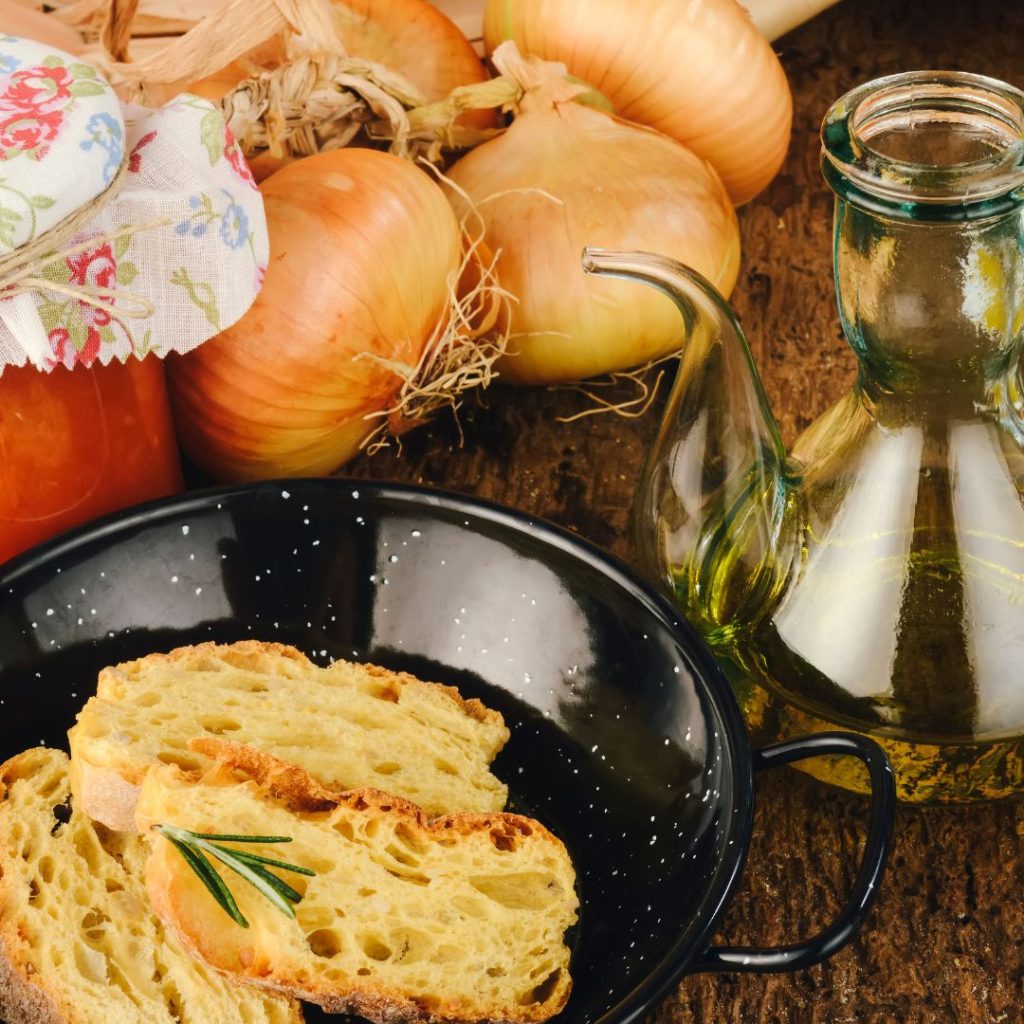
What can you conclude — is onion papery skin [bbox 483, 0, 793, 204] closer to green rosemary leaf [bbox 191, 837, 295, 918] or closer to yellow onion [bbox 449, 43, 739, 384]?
yellow onion [bbox 449, 43, 739, 384]

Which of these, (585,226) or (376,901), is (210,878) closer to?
(376,901)

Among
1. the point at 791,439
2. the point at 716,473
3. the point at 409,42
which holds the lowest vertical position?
the point at 791,439

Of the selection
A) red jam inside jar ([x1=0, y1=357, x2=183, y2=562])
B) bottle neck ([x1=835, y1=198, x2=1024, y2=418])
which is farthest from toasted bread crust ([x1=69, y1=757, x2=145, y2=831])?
bottle neck ([x1=835, y1=198, x2=1024, y2=418])

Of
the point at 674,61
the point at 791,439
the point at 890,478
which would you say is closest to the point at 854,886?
the point at 890,478

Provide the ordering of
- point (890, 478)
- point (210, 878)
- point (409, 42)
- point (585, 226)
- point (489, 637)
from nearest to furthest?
point (210, 878) → point (890, 478) → point (489, 637) → point (585, 226) → point (409, 42)

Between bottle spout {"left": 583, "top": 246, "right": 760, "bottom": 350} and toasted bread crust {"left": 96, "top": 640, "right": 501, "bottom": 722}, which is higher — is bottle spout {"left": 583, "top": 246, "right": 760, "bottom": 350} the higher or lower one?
the higher one
